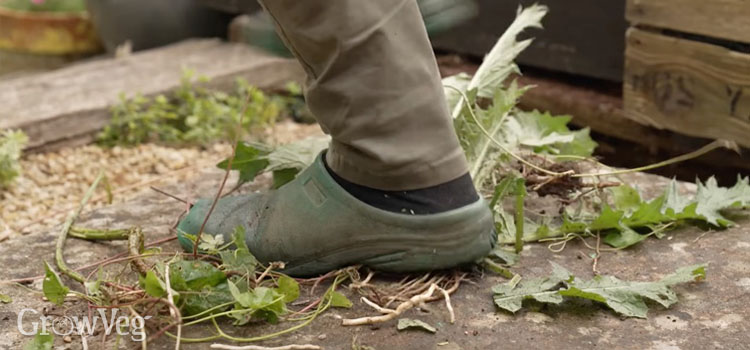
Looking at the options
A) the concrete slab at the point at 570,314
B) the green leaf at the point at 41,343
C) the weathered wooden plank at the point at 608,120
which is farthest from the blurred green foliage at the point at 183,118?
the green leaf at the point at 41,343

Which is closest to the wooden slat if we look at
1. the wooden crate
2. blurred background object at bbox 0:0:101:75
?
the wooden crate

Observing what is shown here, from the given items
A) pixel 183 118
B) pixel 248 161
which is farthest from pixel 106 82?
pixel 248 161

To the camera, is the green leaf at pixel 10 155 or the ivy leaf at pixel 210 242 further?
the green leaf at pixel 10 155

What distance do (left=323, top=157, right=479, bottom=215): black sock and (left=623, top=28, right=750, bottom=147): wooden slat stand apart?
124 cm

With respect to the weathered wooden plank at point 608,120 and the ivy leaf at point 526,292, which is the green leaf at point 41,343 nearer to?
the ivy leaf at point 526,292

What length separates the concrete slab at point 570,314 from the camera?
1520 millimetres

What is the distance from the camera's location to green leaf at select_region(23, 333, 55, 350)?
4.93ft

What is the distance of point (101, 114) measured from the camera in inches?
136

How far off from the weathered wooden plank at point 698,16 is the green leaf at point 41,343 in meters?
1.96

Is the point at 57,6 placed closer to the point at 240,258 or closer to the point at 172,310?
the point at 240,258

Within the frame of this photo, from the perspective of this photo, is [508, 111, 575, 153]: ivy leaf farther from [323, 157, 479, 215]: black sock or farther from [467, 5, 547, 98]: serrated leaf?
[323, 157, 479, 215]: black sock

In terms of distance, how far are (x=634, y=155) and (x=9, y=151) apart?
204 cm

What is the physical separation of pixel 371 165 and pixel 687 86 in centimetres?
148

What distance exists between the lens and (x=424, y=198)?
1688mm
